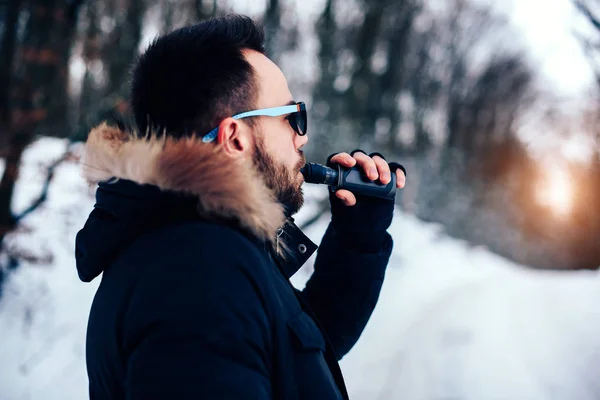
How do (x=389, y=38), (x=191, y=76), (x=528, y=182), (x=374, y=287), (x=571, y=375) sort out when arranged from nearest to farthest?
(x=191, y=76), (x=374, y=287), (x=571, y=375), (x=389, y=38), (x=528, y=182)

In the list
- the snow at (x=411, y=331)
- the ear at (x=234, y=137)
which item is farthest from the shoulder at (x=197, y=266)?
the snow at (x=411, y=331)

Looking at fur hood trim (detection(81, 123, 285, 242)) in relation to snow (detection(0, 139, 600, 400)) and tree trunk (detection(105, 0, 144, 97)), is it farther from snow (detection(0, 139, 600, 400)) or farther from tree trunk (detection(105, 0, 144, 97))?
tree trunk (detection(105, 0, 144, 97))

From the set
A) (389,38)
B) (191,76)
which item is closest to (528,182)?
(389,38)

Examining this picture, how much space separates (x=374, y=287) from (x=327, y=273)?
224 millimetres

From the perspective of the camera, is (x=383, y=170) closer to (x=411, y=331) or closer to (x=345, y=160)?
(x=345, y=160)

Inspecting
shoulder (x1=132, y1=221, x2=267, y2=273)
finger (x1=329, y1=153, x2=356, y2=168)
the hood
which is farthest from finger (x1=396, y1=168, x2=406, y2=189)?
shoulder (x1=132, y1=221, x2=267, y2=273)

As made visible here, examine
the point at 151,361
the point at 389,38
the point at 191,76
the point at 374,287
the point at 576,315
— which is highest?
the point at 389,38

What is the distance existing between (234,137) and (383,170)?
62cm

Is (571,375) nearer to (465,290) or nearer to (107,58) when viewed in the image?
(465,290)

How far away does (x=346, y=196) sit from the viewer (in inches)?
66.7

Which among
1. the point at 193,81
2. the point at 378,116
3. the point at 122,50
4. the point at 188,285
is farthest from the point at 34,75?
the point at 378,116

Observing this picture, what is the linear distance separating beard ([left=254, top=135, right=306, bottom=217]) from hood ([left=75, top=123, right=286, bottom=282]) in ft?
0.61

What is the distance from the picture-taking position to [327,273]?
6.45ft

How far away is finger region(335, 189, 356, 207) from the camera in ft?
5.53
